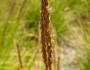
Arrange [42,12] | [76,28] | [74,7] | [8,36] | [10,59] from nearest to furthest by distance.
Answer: [42,12] < [10,59] < [8,36] < [76,28] < [74,7]

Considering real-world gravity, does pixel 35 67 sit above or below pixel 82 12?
below

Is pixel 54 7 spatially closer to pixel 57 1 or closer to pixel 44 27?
pixel 57 1

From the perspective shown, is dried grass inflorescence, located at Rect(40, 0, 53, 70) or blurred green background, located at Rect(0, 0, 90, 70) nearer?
dried grass inflorescence, located at Rect(40, 0, 53, 70)

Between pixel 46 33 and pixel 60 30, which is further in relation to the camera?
pixel 60 30

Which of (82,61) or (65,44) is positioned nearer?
(82,61)

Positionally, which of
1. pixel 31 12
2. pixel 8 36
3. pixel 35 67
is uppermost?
pixel 31 12

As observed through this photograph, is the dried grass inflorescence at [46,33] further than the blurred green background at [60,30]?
No

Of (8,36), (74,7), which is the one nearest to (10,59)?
(8,36)

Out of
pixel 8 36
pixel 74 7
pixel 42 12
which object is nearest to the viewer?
pixel 42 12
